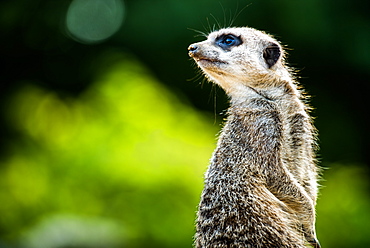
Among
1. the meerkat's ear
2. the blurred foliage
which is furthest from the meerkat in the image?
the blurred foliage

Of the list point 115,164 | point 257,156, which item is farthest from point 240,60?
point 115,164

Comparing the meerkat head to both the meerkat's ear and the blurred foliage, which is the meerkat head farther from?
the blurred foliage

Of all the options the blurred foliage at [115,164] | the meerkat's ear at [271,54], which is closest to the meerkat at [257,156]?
the meerkat's ear at [271,54]

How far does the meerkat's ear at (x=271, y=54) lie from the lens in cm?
307

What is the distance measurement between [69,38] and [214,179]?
7.13 m

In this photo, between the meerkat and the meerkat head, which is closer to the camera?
the meerkat

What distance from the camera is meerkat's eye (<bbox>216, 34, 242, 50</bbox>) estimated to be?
312 centimetres

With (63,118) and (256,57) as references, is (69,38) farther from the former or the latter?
(256,57)

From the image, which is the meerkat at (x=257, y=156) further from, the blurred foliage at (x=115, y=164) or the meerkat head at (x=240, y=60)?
the blurred foliage at (x=115, y=164)

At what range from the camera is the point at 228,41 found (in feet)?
10.3

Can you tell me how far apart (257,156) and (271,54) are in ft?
1.91

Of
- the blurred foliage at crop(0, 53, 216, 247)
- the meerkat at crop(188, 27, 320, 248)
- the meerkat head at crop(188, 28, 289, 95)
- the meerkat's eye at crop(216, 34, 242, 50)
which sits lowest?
the meerkat at crop(188, 27, 320, 248)

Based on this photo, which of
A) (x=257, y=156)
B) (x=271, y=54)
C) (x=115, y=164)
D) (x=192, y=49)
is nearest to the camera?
(x=257, y=156)

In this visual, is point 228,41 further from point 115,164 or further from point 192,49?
point 115,164
